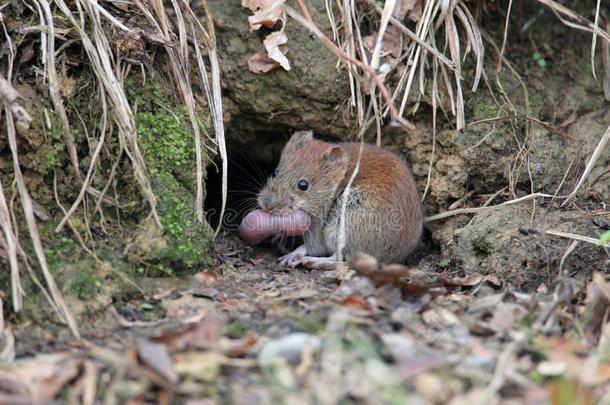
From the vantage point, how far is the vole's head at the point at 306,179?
6.54m

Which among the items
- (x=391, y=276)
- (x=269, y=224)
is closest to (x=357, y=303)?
(x=391, y=276)

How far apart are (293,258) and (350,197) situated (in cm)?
66

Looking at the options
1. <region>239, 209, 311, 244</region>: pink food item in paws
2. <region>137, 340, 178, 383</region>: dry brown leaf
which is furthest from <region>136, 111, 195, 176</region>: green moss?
<region>137, 340, 178, 383</region>: dry brown leaf

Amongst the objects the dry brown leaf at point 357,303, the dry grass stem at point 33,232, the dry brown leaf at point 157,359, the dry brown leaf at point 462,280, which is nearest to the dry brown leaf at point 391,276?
the dry brown leaf at point 357,303

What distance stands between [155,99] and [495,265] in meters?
2.58

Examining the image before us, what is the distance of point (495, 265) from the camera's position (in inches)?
216

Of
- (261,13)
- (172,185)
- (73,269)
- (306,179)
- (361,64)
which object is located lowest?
(73,269)

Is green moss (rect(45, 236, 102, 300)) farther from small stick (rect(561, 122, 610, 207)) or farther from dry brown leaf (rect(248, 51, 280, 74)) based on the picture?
small stick (rect(561, 122, 610, 207))

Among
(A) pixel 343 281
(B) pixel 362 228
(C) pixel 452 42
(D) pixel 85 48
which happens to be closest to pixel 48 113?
(D) pixel 85 48

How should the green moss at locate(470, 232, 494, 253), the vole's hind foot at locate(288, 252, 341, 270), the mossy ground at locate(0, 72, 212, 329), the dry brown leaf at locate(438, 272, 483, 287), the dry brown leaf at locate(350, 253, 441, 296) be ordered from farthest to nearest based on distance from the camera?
the vole's hind foot at locate(288, 252, 341, 270) < the green moss at locate(470, 232, 494, 253) < the dry brown leaf at locate(438, 272, 483, 287) < the mossy ground at locate(0, 72, 212, 329) < the dry brown leaf at locate(350, 253, 441, 296)

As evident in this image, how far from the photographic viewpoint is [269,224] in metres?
6.49

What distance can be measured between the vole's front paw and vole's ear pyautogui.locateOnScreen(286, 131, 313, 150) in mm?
843

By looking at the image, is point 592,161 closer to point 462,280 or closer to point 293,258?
point 462,280

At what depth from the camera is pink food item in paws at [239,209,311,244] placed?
21.2ft
